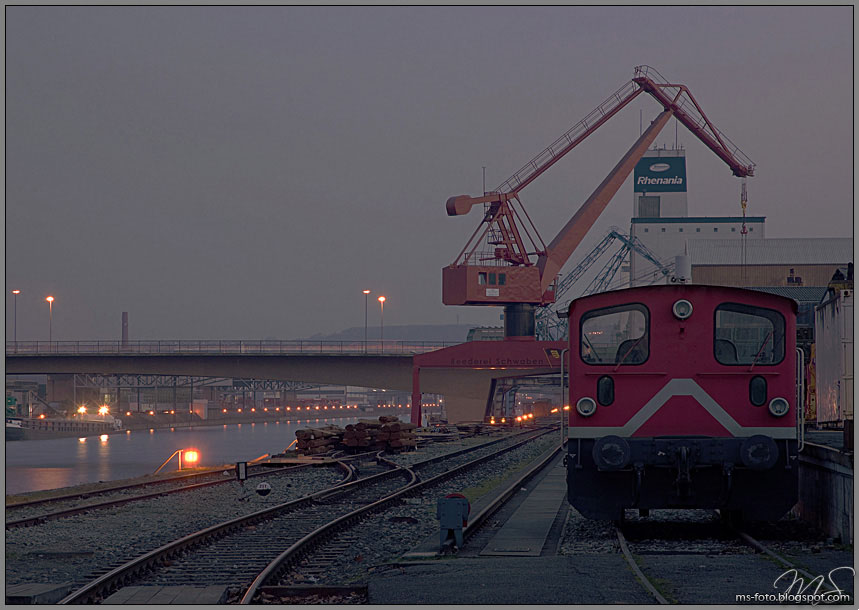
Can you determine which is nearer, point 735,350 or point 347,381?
point 735,350

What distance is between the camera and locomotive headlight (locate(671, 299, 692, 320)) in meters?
12.9

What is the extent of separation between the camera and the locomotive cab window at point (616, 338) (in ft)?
43.1

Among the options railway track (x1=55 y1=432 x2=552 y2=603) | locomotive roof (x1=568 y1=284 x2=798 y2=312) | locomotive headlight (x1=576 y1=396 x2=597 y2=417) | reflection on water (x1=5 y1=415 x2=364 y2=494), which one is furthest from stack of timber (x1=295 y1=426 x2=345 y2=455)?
locomotive roof (x1=568 y1=284 x2=798 y2=312)

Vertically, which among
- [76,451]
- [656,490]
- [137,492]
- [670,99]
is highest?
[670,99]

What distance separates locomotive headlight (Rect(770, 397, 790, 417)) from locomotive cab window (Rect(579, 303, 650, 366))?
67.4 inches

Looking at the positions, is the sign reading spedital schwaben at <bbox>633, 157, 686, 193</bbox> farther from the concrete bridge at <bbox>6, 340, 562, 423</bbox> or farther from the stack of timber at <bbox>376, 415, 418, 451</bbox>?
the stack of timber at <bbox>376, 415, 418, 451</bbox>

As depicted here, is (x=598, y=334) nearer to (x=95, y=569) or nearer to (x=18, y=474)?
(x=95, y=569)

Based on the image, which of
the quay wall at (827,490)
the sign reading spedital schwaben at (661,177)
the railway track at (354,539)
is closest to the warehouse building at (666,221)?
the sign reading spedital schwaben at (661,177)

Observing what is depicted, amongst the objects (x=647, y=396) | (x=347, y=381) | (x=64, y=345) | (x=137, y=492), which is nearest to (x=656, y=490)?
(x=647, y=396)

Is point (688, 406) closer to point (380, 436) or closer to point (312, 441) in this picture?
point (312, 441)

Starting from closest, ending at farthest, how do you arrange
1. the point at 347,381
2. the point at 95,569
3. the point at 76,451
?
the point at 95,569
the point at 347,381
the point at 76,451

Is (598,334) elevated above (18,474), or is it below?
above

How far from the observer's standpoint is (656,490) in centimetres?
1288

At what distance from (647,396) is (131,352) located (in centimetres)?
6306
